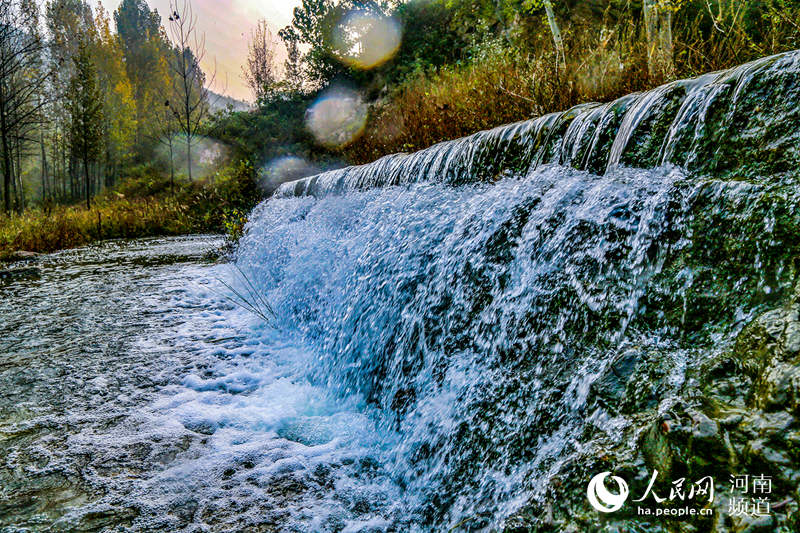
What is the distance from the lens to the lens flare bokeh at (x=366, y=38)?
18547 mm

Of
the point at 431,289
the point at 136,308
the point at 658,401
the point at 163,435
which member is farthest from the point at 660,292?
the point at 136,308

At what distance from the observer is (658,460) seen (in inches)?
39.7

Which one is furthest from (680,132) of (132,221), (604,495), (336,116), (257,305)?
(336,116)

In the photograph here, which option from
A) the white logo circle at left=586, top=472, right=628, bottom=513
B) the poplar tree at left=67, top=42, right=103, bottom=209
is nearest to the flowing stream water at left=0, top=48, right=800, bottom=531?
the white logo circle at left=586, top=472, right=628, bottom=513

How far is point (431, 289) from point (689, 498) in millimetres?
1616

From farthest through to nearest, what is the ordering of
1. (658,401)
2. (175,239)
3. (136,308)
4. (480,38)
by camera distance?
(480,38)
(175,239)
(136,308)
(658,401)

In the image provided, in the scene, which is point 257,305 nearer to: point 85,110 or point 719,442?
point 719,442

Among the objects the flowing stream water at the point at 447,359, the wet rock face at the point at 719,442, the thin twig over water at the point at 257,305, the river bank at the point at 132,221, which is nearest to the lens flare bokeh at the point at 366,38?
the river bank at the point at 132,221

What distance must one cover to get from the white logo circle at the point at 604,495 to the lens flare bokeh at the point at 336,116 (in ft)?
52.7

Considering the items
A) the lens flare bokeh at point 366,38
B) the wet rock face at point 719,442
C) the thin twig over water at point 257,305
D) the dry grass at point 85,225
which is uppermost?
the lens flare bokeh at point 366,38

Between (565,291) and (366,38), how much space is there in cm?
2094

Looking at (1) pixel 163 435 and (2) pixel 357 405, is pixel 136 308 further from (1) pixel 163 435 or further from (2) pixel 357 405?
(2) pixel 357 405

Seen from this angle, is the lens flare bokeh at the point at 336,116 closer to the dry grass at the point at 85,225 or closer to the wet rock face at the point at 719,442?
the dry grass at the point at 85,225

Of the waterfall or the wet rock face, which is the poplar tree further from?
the wet rock face
